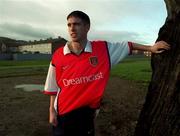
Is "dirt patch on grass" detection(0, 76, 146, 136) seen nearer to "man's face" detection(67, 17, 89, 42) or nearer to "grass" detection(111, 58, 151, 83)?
"grass" detection(111, 58, 151, 83)

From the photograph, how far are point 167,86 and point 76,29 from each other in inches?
51.0

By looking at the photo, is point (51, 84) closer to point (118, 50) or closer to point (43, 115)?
point (118, 50)

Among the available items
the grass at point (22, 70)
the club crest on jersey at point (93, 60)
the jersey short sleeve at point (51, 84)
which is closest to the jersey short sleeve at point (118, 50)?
the club crest on jersey at point (93, 60)

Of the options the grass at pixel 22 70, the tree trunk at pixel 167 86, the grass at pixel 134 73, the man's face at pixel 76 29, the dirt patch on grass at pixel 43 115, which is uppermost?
the man's face at pixel 76 29

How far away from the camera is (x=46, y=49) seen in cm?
12612

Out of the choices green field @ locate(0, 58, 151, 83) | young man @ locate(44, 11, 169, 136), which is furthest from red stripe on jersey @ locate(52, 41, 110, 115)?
green field @ locate(0, 58, 151, 83)

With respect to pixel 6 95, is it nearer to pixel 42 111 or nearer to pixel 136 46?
pixel 42 111

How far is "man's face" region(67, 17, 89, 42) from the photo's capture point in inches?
149

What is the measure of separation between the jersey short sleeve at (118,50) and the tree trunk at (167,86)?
42 cm

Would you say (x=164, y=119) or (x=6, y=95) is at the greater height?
(x=164, y=119)

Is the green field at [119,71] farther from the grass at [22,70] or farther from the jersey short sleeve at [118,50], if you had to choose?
the jersey short sleeve at [118,50]

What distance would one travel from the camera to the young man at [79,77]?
3812 millimetres

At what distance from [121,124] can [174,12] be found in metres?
4.19

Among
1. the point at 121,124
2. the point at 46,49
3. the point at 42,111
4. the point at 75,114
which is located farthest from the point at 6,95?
the point at 46,49
